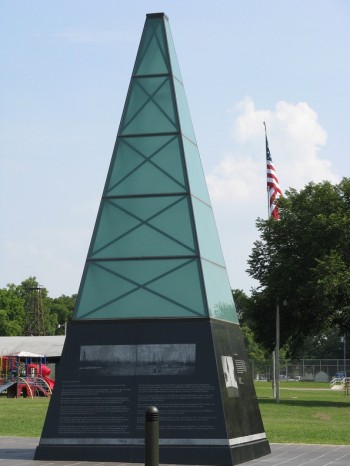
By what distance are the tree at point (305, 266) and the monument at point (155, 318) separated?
31925mm

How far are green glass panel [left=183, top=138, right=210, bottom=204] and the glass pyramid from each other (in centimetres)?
2

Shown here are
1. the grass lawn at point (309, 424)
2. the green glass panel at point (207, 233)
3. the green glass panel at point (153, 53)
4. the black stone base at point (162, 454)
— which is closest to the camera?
the black stone base at point (162, 454)

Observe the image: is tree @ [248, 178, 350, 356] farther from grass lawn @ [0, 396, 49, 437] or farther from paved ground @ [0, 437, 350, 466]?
paved ground @ [0, 437, 350, 466]

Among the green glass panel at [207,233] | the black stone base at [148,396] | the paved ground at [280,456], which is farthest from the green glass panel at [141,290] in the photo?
the paved ground at [280,456]

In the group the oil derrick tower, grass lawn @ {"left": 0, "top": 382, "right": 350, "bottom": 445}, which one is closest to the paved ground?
grass lawn @ {"left": 0, "top": 382, "right": 350, "bottom": 445}

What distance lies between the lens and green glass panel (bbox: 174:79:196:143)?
18406mm

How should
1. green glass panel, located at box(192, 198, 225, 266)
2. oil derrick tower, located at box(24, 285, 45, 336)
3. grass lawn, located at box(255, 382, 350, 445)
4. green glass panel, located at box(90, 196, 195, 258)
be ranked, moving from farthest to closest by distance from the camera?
oil derrick tower, located at box(24, 285, 45, 336) → grass lawn, located at box(255, 382, 350, 445) → green glass panel, located at box(192, 198, 225, 266) → green glass panel, located at box(90, 196, 195, 258)

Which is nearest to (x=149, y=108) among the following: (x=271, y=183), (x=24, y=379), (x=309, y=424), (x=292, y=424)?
(x=292, y=424)

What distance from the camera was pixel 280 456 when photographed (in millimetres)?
16938

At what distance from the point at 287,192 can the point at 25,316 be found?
7993 cm

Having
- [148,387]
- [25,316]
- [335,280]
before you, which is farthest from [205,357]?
[25,316]

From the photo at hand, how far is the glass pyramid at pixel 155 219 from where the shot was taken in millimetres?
17047

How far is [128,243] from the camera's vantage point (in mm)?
17609

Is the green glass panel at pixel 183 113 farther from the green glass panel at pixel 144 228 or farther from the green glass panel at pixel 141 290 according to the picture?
the green glass panel at pixel 141 290
